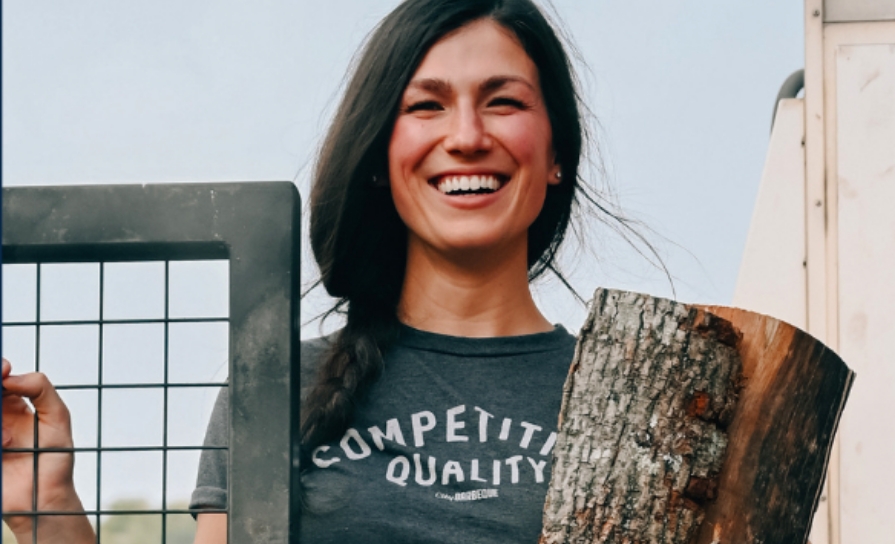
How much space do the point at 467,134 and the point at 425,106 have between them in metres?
0.10

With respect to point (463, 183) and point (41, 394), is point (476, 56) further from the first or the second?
point (41, 394)

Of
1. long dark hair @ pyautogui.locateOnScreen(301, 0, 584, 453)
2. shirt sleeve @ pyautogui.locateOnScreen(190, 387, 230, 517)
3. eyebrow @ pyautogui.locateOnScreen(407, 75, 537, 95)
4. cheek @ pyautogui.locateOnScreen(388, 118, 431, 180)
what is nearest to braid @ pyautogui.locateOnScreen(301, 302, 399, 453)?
long dark hair @ pyautogui.locateOnScreen(301, 0, 584, 453)

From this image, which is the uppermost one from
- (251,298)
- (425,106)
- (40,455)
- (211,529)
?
(425,106)

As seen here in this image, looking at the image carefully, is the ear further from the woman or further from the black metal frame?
the black metal frame

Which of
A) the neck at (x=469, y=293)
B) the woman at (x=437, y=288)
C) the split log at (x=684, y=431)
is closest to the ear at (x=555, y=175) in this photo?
the woman at (x=437, y=288)

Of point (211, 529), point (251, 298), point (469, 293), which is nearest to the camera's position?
point (251, 298)

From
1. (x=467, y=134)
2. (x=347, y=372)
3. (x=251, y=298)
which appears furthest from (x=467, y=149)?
(x=251, y=298)

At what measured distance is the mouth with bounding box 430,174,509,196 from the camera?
1.47 metres

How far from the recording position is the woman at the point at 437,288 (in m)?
1.41

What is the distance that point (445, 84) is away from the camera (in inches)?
58.4

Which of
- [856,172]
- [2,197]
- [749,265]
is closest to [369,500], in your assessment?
[2,197]

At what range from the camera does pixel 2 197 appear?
114 cm

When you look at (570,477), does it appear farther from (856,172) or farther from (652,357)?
(856,172)

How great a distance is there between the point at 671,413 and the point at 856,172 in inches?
38.9
